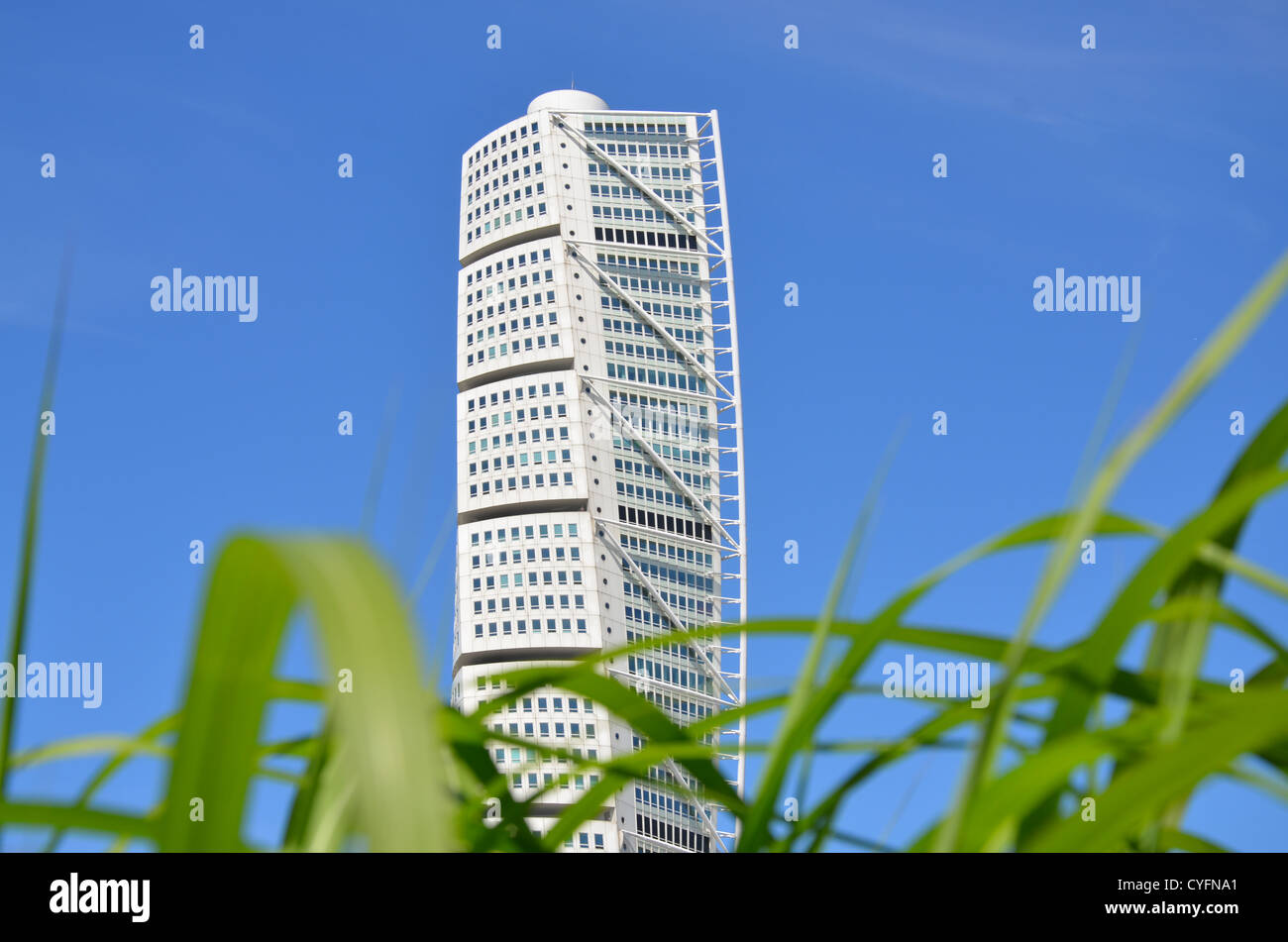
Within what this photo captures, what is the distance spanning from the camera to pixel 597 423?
69562mm

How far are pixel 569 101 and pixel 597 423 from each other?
86.5 feet

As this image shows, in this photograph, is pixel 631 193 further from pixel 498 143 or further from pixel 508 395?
pixel 508 395

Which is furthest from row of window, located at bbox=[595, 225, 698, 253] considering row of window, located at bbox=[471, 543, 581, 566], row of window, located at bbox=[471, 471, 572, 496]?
row of window, located at bbox=[471, 543, 581, 566]

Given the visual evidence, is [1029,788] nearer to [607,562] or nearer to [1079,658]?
[1079,658]

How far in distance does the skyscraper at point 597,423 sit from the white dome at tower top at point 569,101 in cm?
120

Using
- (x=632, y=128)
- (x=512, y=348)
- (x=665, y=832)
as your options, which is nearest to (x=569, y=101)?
(x=632, y=128)

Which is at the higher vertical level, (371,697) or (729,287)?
(729,287)

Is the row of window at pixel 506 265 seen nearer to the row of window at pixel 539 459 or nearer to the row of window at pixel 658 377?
the row of window at pixel 658 377

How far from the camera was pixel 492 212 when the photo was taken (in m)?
76.5

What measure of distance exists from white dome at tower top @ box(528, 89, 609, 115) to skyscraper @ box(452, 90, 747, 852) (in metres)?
1.20

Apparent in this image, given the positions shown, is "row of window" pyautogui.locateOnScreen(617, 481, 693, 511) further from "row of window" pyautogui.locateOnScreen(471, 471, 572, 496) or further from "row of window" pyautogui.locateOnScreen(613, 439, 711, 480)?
"row of window" pyautogui.locateOnScreen(471, 471, 572, 496)

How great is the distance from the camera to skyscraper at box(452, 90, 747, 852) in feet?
224
